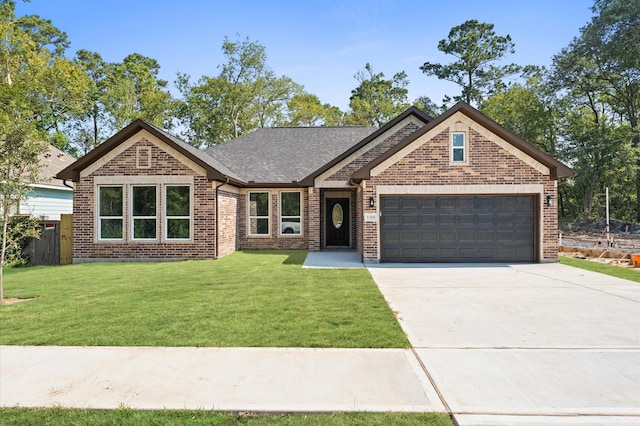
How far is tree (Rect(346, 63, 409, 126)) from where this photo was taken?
3997 centimetres

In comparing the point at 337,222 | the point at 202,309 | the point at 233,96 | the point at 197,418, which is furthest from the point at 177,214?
the point at 233,96

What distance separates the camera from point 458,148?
12.3 meters

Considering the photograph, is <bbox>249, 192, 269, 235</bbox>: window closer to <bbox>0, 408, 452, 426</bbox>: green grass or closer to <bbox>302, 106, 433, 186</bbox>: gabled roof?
<bbox>302, 106, 433, 186</bbox>: gabled roof

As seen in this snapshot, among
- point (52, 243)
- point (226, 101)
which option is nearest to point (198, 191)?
point (52, 243)

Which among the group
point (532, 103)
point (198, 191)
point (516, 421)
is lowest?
point (516, 421)

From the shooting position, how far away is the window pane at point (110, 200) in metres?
13.7

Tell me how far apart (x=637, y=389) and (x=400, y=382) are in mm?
2321

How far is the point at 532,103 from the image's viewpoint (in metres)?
32.7

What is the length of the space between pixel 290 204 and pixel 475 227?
25.7ft

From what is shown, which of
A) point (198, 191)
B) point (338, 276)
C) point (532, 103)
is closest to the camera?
point (338, 276)

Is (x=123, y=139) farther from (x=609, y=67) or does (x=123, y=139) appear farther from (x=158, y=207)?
(x=609, y=67)

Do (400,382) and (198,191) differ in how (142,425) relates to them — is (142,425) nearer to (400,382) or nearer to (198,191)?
(400,382)

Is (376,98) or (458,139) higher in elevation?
(376,98)

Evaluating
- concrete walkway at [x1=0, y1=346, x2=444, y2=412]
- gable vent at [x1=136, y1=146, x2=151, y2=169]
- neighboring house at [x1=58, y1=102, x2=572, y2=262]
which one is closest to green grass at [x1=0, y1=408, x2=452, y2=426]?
concrete walkway at [x1=0, y1=346, x2=444, y2=412]
